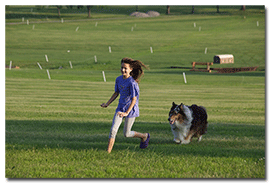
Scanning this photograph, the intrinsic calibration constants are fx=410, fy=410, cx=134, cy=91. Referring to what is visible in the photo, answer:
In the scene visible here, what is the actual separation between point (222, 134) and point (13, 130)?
20.5 ft

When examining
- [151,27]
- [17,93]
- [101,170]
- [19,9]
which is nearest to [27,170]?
[101,170]

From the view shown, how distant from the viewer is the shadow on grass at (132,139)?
9188 mm

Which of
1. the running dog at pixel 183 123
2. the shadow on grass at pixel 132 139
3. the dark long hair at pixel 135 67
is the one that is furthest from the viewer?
the running dog at pixel 183 123

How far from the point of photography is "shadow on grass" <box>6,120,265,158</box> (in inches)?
362

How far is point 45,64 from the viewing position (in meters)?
62.3

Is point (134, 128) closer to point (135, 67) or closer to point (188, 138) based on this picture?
point (188, 138)

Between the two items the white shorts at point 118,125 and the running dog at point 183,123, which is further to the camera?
the running dog at point 183,123

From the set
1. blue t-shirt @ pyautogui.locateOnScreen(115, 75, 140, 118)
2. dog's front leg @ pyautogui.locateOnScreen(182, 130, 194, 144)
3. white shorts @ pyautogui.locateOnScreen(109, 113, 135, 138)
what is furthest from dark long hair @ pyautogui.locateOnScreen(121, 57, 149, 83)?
dog's front leg @ pyautogui.locateOnScreen(182, 130, 194, 144)

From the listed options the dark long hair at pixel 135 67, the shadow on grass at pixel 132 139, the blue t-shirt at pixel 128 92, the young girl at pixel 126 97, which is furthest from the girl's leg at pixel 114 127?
the dark long hair at pixel 135 67

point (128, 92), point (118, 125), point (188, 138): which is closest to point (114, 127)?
point (118, 125)

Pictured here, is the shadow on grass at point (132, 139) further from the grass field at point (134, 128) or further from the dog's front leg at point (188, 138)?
the dog's front leg at point (188, 138)

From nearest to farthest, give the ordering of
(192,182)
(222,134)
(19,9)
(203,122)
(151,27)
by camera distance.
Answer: (192,182), (203,122), (222,134), (151,27), (19,9)

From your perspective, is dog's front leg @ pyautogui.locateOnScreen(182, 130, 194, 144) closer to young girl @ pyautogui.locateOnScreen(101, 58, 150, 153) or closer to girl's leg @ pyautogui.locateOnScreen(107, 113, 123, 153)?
young girl @ pyautogui.locateOnScreen(101, 58, 150, 153)

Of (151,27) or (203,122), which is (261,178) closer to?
(203,122)
